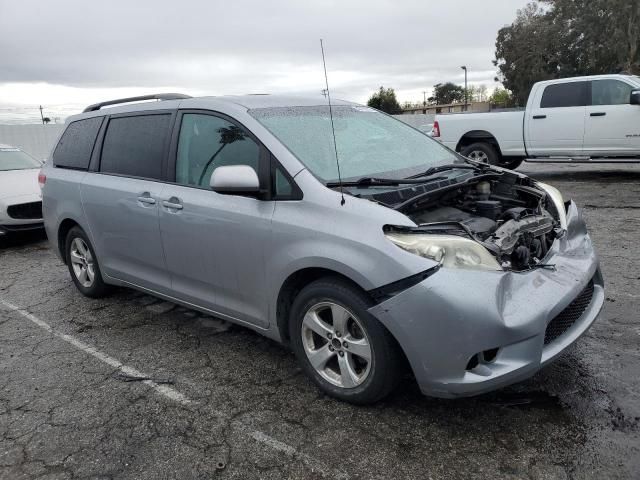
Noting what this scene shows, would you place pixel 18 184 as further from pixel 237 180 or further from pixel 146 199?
pixel 237 180

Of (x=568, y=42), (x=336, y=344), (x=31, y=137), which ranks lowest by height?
(x=336, y=344)

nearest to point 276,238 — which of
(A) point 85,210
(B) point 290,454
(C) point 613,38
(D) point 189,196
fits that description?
(D) point 189,196

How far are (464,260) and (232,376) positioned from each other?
169 centimetres

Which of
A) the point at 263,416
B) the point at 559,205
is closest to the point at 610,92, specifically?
the point at 559,205

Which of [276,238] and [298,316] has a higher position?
[276,238]

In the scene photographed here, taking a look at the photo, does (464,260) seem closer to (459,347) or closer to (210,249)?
(459,347)

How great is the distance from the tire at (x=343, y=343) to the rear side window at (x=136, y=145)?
1.69 meters

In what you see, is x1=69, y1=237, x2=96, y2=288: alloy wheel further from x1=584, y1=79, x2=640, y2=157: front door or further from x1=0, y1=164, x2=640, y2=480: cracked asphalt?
x1=584, y1=79, x2=640, y2=157: front door

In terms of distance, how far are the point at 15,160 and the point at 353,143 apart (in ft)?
24.3

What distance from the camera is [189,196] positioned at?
364 centimetres

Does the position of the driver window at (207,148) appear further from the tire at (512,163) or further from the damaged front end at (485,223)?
the tire at (512,163)

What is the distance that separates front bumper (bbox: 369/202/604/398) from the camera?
2490 mm

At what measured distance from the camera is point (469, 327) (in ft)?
8.14

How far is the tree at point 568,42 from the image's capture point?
3341 cm
